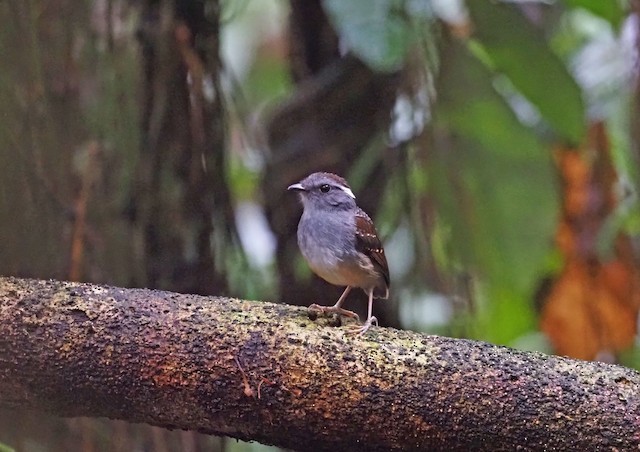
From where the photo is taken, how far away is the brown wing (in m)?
2.80

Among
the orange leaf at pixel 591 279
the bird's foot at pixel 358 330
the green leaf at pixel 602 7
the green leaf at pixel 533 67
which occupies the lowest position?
the orange leaf at pixel 591 279

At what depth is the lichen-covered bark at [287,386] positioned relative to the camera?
190 centimetres

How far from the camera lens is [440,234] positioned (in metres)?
3.59

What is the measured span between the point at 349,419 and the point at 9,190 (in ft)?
4.01

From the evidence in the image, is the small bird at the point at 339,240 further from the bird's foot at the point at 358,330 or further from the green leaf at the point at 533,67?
the green leaf at the point at 533,67

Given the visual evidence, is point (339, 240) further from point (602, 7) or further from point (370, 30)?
point (602, 7)

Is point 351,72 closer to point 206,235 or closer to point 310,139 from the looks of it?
point 310,139

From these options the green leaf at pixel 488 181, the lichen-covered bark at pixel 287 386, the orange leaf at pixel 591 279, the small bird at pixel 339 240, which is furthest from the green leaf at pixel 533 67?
the lichen-covered bark at pixel 287 386

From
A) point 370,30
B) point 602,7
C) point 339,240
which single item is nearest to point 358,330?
point 339,240

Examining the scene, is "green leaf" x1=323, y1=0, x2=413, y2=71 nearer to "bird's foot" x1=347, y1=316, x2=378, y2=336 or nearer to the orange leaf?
"bird's foot" x1=347, y1=316, x2=378, y2=336

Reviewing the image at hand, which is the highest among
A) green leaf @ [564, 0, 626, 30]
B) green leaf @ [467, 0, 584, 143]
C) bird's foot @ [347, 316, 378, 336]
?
green leaf @ [564, 0, 626, 30]

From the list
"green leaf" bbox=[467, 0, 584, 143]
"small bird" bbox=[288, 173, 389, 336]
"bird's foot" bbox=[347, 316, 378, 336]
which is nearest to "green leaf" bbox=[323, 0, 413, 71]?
"small bird" bbox=[288, 173, 389, 336]

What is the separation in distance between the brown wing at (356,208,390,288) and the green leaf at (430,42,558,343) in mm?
623

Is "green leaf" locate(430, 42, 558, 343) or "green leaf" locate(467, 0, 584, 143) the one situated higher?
"green leaf" locate(467, 0, 584, 143)
